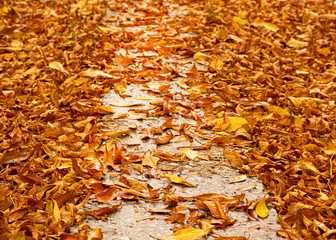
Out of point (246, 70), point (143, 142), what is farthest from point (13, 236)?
point (246, 70)

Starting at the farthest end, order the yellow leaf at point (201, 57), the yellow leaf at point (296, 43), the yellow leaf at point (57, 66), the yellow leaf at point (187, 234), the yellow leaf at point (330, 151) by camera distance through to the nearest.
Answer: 1. the yellow leaf at point (296, 43)
2. the yellow leaf at point (201, 57)
3. the yellow leaf at point (57, 66)
4. the yellow leaf at point (330, 151)
5. the yellow leaf at point (187, 234)

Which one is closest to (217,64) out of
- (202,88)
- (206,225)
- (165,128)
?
(202,88)

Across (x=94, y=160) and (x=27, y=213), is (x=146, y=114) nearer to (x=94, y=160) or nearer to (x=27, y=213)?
(x=94, y=160)

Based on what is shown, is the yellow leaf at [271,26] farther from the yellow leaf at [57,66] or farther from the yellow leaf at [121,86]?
the yellow leaf at [57,66]

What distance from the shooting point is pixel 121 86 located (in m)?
2.78

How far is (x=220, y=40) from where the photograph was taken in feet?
11.5

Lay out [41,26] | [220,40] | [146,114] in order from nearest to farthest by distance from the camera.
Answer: [146,114] < [220,40] < [41,26]

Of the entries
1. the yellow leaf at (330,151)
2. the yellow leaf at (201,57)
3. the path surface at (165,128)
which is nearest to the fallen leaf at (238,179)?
the path surface at (165,128)

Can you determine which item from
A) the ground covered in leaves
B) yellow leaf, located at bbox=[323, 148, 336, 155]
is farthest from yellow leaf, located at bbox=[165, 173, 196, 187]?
yellow leaf, located at bbox=[323, 148, 336, 155]

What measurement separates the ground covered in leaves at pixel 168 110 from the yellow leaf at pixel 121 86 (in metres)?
0.02

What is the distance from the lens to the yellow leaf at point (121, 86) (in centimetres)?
274

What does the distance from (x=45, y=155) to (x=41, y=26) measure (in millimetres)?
2113

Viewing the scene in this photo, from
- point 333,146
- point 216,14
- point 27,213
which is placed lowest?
point 27,213

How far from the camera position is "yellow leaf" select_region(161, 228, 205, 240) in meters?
1.59
